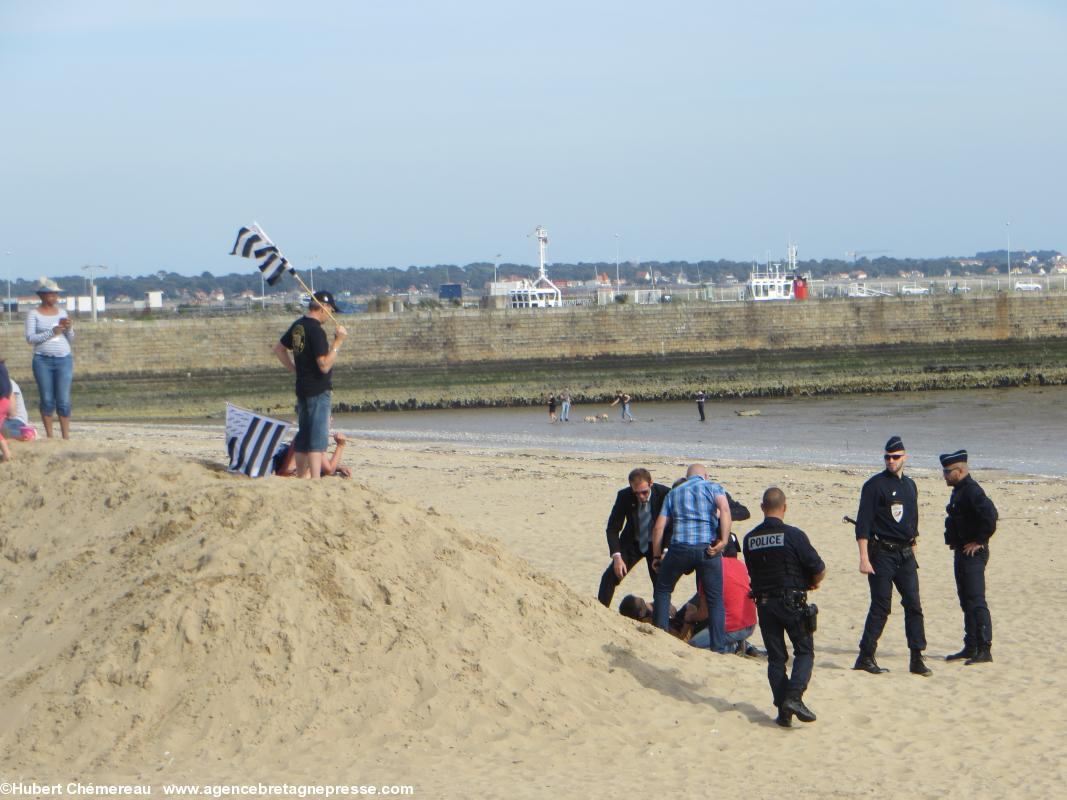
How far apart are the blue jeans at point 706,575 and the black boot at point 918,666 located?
1.21 m

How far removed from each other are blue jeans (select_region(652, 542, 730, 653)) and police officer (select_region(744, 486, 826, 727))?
1210 mm

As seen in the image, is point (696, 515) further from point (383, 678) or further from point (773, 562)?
point (383, 678)

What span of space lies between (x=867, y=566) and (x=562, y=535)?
18.9 ft

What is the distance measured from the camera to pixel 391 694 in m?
6.60

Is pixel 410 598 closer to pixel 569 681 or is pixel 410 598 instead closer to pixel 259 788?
pixel 569 681

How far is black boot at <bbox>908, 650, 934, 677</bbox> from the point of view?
8.24m

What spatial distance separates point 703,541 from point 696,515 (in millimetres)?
175

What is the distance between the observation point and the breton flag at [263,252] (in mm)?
9625

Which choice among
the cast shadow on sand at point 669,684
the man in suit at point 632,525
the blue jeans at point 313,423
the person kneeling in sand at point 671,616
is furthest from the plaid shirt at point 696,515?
the blue jeans at point 313,423

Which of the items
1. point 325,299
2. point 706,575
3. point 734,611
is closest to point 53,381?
point 325,299

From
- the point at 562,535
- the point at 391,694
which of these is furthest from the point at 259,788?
the point at 562,535

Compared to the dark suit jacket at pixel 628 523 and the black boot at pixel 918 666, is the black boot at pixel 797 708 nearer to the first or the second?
the black boot at pixel 918 666

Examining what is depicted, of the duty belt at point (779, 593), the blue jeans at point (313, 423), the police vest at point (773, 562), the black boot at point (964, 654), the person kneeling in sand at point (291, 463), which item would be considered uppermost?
the blue jeans at point (313, 423)

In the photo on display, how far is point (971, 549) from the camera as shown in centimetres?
869
